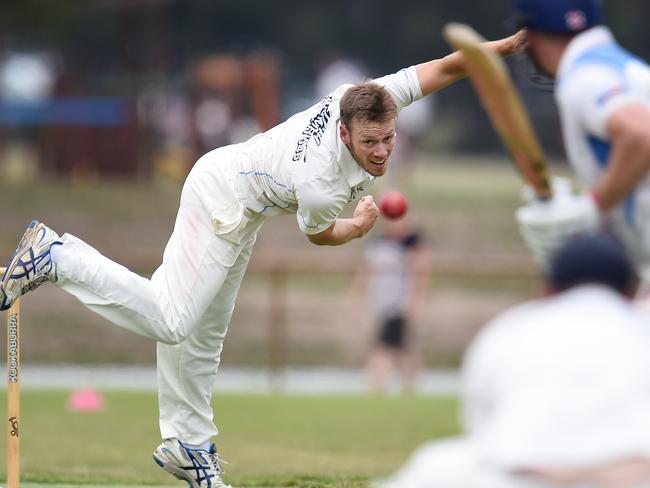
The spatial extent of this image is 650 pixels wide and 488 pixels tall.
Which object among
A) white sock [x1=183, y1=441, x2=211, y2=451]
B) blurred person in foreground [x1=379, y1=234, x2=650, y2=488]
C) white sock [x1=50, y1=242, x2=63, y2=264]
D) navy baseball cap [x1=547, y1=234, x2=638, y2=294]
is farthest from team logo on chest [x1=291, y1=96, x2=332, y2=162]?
blurred person in foreground [x1=379, y1=234, x2=650, y2=488]

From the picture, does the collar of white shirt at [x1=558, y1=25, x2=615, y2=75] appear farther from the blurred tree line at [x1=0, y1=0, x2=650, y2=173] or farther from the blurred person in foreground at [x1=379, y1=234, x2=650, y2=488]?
the blurred tree line at [x1=0, y1=0, x2=650, y2=173]

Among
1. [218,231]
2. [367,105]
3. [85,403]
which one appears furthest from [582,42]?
[85,403]

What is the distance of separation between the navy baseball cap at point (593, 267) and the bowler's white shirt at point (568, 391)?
15 cm

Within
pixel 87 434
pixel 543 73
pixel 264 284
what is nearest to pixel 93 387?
pixel 87 434

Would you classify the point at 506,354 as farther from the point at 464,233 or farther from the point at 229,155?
the point at 464,233

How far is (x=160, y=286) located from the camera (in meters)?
Answer: 6.23

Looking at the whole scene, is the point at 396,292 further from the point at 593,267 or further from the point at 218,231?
the point at 593,267

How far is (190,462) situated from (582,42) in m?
2.79

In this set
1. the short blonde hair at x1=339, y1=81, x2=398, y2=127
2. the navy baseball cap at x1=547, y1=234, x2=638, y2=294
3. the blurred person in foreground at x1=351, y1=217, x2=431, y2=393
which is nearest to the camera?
the navy baseball cap at x1=547, y1=234, x2=638, y2=294

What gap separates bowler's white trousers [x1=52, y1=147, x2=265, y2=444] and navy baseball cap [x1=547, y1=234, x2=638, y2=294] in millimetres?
2544

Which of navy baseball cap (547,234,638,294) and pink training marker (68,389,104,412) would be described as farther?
pink training marker (68,389,104,412)

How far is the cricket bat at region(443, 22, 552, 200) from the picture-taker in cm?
482

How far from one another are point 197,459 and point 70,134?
20.5 metres

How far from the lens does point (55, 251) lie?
20.1ft
